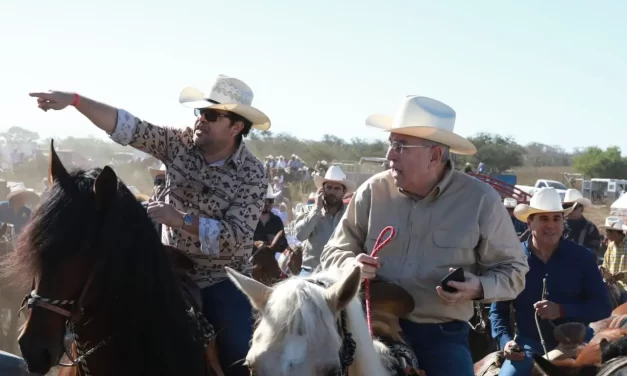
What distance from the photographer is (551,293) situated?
6.03 m

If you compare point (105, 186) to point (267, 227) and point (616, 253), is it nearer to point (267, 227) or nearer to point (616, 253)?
point (267, 227)

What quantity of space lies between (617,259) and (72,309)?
32.8 ft

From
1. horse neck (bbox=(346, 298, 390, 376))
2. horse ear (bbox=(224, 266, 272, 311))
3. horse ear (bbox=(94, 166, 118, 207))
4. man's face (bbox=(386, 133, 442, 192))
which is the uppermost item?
man's face (bbox=(386, 133, 442, 192))

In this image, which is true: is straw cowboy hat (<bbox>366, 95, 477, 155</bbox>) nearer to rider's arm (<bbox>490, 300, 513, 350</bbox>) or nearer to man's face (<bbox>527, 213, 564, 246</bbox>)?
rider's arm (<bbox>490, 300, 513, 350</bbox>)

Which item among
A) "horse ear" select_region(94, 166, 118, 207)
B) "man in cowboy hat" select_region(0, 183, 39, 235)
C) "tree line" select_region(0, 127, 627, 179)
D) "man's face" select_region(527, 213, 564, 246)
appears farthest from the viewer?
"tree line" select_region(0, 127, 627, 179)

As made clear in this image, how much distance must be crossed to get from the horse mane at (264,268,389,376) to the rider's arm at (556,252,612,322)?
298 cm

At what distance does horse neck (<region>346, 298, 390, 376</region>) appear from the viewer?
3217mm

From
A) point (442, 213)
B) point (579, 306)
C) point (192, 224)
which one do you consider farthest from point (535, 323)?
point (192, 224)

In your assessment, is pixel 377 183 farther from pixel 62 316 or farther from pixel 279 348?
pixel 62 316

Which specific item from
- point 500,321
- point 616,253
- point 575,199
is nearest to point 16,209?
point 500,321

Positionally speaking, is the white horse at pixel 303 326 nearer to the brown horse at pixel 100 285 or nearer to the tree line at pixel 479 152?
the brown horse at pixel 100 285

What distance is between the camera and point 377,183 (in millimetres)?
4203

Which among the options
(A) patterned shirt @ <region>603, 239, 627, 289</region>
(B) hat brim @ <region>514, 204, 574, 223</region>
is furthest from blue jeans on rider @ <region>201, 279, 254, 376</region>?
(A) patterned shirt @ <region>603, 239, 627, 289</region>

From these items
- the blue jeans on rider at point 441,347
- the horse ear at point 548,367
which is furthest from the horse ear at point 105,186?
the horse ear at point 548,367
